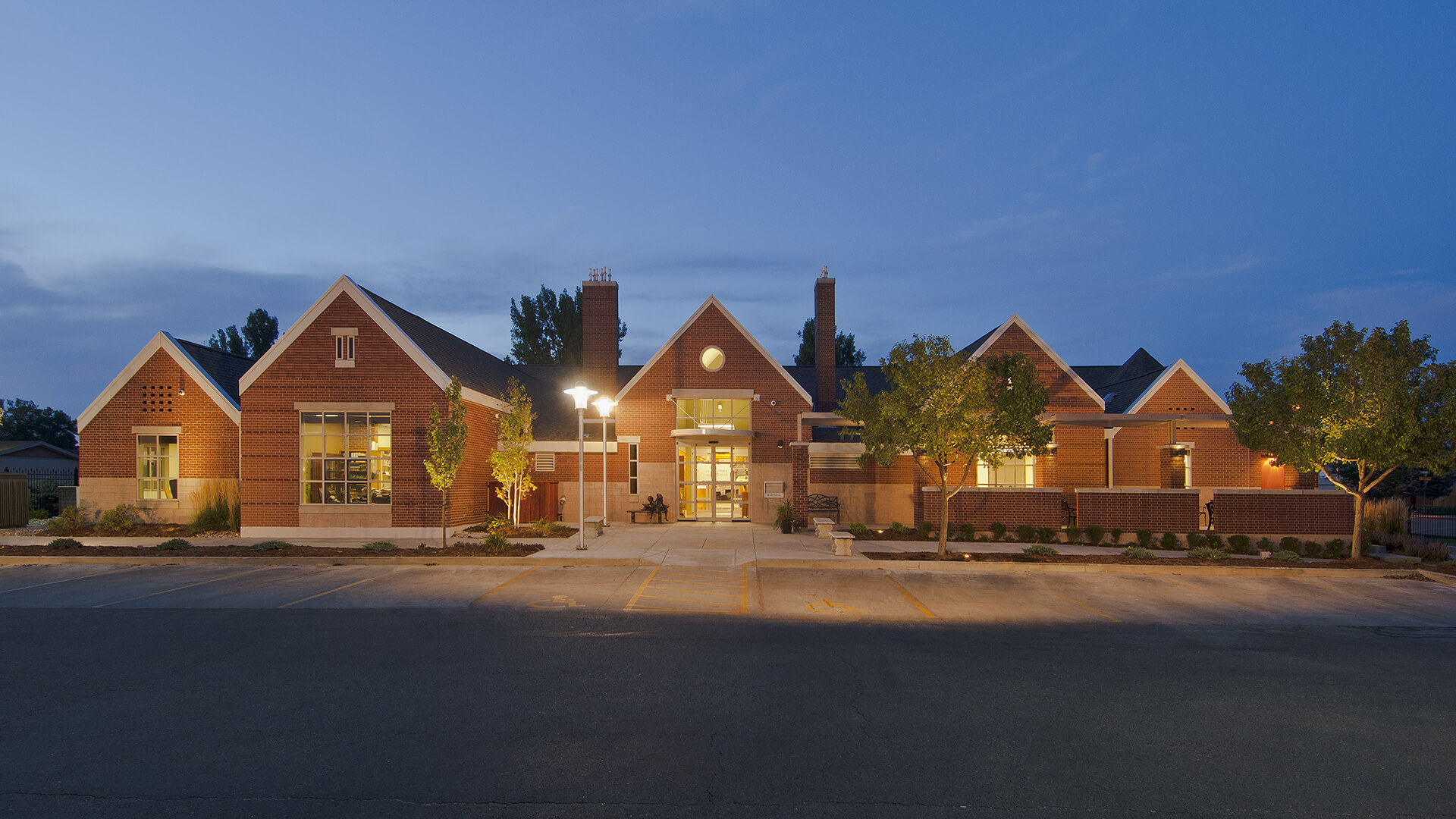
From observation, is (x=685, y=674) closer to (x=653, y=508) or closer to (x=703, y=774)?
(x=703, y=774)

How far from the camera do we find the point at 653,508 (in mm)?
25969

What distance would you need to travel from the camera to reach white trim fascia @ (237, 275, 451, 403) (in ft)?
71.5

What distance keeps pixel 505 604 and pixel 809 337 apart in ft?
166

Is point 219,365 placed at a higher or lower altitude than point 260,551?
higher

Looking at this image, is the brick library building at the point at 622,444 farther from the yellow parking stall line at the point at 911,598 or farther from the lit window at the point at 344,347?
the yellow parking stall line at the point at 911,598

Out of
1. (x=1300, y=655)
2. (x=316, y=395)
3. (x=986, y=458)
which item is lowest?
(x=1300, y=655)

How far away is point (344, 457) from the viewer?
Result: 22.1 metres

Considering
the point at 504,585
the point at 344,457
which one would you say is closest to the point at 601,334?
the point at 344,457

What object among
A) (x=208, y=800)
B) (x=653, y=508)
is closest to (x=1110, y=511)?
(x=653, y=508)

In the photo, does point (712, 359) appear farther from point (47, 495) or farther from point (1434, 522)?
point (1434, 522)

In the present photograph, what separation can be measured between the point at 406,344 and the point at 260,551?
710 centimetres

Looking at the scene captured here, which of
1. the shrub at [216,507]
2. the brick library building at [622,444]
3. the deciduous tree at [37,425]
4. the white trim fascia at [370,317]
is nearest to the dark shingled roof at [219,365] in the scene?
the brick library building at [622,444]

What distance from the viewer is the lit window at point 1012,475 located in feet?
82.1

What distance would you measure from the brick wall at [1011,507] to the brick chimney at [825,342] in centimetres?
780
